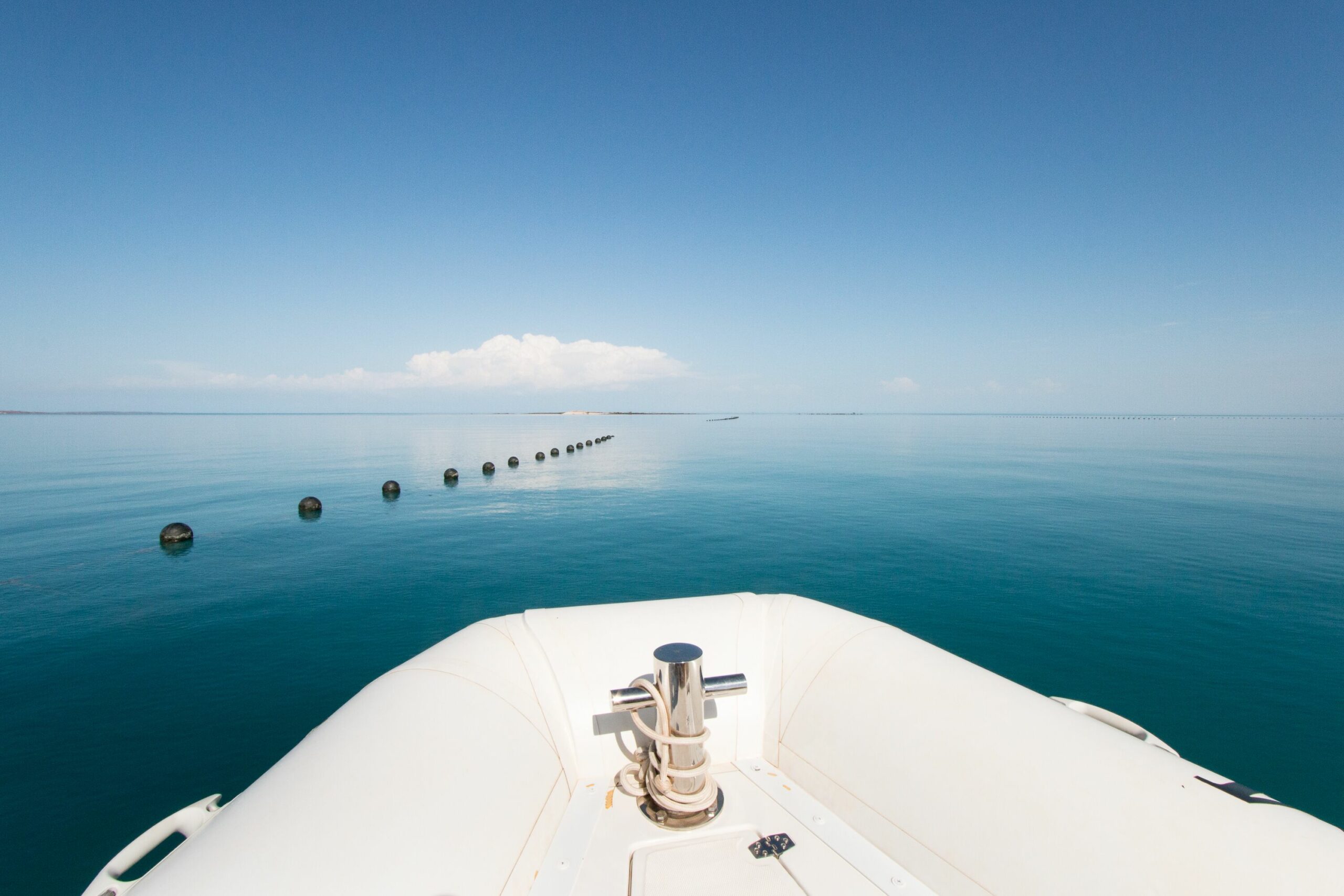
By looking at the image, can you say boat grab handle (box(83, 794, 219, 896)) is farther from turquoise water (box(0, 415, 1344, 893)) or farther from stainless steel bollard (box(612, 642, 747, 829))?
turquoise water (box(0, 415, 1344, 893))

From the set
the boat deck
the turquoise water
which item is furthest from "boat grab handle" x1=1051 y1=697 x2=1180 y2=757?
the turquoise water

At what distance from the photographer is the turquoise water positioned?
491 centimetres

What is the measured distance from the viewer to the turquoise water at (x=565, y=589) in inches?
193

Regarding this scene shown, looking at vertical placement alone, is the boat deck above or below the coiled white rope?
below

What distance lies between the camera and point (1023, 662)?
661 cm

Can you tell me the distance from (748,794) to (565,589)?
6.69 metres

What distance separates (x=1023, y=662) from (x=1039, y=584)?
A: 341cm

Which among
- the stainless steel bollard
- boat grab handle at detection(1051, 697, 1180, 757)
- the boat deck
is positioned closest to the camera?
the boat deck

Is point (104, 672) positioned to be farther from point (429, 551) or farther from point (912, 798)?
point (912, 798)

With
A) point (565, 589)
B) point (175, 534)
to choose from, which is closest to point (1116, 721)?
point (565, 589)

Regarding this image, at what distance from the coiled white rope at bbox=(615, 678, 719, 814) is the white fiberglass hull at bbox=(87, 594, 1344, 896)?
0.36 feet

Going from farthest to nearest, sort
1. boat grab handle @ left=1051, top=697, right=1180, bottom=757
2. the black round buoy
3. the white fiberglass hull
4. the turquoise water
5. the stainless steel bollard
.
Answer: the black round buoy → the turquoise water → boat grab handle @ left=1051, top=697, right=1180, bottom=757 → the stainless steel bollard → the white fiberglass hull

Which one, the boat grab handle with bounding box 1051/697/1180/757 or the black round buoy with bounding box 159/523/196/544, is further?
the black round buoy with bounding box 159/523/196/544

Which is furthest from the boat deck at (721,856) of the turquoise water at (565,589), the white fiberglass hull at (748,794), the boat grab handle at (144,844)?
the turquoise water at (565,589)
